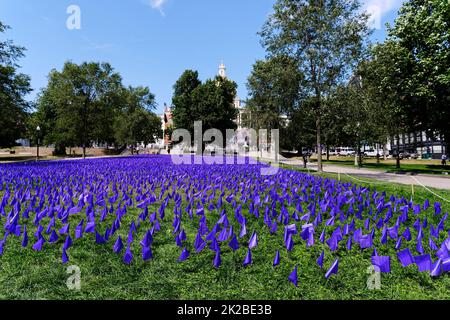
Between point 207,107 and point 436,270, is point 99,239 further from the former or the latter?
point 207,107

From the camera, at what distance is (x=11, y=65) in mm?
39062

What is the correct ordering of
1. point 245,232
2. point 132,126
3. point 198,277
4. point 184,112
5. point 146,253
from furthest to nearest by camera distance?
point 132,126
point 184,112
point 245,232
point 146,253
point 198,277

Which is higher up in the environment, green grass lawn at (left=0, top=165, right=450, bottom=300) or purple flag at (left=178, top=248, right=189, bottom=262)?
purple flag at (left=178, top=248, right=189, bottom=262)

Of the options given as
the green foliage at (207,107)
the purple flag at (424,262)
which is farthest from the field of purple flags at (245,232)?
the green foliage at (207,107)

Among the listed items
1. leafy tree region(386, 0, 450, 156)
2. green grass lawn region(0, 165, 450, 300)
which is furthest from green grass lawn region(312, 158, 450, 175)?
green grass lawn region(0, 165, 450, 300)

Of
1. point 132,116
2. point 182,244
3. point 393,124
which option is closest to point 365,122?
point 393,124

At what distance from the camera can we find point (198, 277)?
4547 mm

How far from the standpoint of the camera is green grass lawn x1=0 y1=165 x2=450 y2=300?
407cm

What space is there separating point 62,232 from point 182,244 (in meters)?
2.20

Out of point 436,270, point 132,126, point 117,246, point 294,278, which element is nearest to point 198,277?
point 294,278

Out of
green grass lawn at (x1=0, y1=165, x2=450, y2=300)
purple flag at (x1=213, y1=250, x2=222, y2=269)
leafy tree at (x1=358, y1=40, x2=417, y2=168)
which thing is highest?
leafy tree at (x1=358, y1=40, x2=417, y2=168)

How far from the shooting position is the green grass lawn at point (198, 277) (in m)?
4.07

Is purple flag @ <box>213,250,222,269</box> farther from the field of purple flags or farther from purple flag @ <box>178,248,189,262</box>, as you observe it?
purple flag @ <box>178,248,189,262</box>
